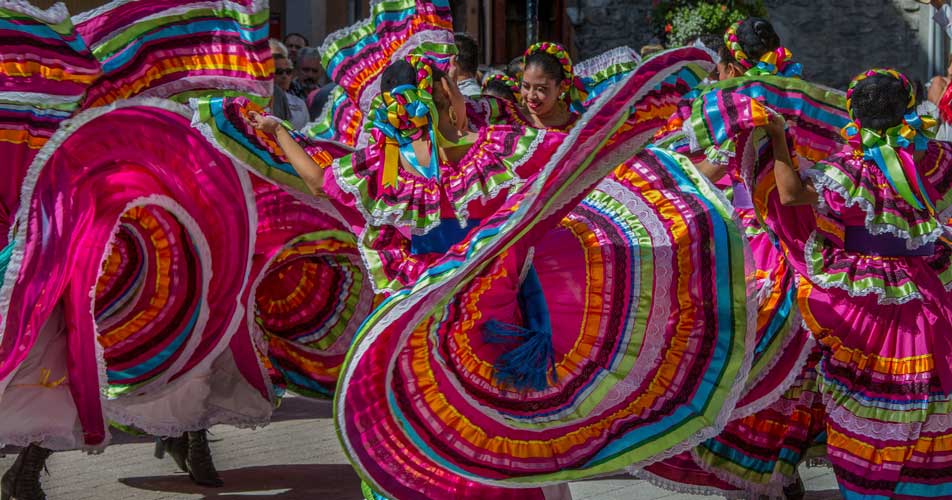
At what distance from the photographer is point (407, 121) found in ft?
14.5

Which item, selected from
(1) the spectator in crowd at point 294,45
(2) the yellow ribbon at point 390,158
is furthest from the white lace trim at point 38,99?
(1) the spectator in crowd at point 294,45

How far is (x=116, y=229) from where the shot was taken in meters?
4.96

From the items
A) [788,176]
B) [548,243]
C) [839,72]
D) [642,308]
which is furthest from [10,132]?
[839,72]

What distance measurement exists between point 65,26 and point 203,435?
1760mm

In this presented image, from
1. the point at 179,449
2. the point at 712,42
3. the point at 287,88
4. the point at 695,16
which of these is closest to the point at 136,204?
the point at 179,449

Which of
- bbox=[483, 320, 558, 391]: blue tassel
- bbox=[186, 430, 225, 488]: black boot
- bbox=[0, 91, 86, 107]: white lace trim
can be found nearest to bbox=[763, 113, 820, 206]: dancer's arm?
bbox=[483, 320, 558, 391]: blue tassel

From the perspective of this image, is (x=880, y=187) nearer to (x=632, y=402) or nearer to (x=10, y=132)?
(x=632, y=402)

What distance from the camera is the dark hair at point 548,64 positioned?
575cm

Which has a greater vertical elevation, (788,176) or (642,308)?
(788,176)

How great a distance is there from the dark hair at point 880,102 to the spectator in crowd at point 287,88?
14.3 ft

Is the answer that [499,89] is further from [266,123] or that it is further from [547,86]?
[266,123]

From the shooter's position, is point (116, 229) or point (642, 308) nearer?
point (642, 308)

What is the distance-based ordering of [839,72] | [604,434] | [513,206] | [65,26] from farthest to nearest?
[839,72] < [65,26] < [604,434] < [513,206]

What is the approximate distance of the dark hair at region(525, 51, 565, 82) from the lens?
5.75 metres
